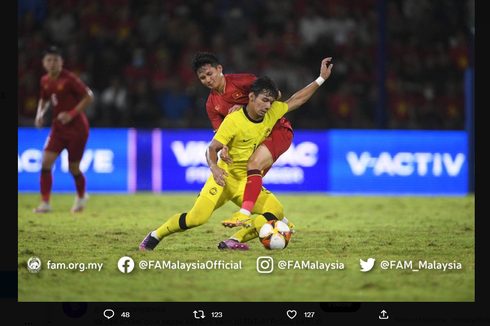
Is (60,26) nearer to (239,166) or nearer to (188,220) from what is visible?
(239,166)

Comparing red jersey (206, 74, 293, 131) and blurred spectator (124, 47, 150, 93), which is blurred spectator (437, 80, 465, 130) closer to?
blurred spectator (124, 47, 150, 93)

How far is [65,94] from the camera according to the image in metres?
9.47

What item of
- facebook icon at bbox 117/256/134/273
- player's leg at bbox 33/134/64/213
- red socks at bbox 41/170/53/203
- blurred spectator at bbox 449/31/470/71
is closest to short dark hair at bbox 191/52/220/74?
facebook icon at bbox 117/256/134/273

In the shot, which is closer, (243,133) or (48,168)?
(243,133)

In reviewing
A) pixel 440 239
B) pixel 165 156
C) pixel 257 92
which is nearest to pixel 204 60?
pixel 257 92

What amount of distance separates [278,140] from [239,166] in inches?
18.4

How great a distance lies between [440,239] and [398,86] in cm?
826

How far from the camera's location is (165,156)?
40.6ft

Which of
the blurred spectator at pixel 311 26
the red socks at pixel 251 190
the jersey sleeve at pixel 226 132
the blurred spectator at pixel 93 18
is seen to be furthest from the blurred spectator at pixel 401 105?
the jersey sleeve at pixel 226 132

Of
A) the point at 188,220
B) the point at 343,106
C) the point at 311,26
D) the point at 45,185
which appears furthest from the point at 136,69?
the point at 188,220

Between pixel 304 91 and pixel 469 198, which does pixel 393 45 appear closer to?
pixel 469 198
